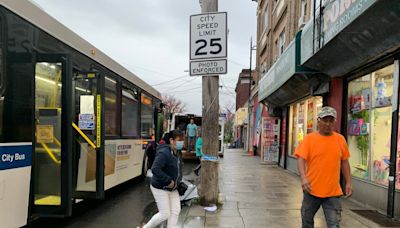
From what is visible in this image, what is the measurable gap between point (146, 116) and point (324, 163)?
7857 mm

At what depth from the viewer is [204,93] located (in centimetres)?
789

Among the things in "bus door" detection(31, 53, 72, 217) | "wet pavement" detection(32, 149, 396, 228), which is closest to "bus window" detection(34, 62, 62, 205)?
"bus door" detection(31, 53, 72, 217)

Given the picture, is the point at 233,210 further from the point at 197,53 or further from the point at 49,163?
the point at 49,163

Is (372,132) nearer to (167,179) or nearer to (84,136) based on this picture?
(167,179)

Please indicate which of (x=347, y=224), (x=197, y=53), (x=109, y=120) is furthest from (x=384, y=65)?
(x=109, y=120)

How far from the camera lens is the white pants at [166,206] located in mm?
5047

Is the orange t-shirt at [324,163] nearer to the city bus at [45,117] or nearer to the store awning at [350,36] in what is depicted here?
the store awning at [350,36]

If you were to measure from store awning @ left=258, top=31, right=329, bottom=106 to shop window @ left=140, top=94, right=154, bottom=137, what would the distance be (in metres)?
4.37

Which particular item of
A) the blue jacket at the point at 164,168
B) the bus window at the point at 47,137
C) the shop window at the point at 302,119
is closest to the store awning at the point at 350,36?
the shop window at the point at 302,119

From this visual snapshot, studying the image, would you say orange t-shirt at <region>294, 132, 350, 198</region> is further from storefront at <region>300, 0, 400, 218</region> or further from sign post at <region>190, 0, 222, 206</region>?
sign post at <region>190, 0, 222, 206</region>

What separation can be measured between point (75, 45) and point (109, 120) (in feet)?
6.68

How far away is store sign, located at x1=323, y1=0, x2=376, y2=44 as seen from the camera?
6.11 metres

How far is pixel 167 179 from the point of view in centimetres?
490

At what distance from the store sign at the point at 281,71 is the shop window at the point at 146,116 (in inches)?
172
